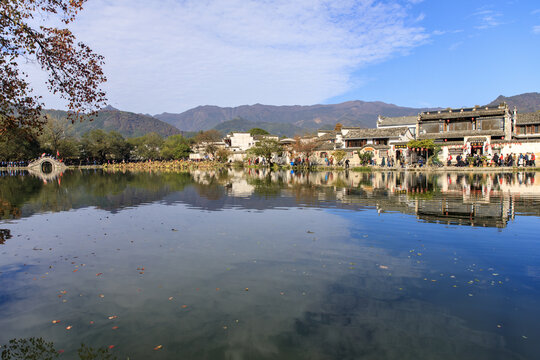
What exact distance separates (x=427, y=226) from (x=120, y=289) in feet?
36.3

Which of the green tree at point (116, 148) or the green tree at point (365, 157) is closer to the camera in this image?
the green tree at point (365, 157)

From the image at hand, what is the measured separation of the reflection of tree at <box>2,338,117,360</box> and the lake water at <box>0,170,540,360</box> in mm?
130

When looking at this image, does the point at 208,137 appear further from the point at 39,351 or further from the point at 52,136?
the point at 39,351

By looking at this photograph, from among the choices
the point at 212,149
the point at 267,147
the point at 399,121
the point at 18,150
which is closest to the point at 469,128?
the point at 399,121

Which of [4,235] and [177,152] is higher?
[177,152]

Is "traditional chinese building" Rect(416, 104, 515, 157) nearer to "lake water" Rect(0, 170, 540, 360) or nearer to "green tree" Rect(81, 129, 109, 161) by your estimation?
"lake water" Rect(0, 170, 540, 360)

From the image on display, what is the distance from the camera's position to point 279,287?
24.4 ft

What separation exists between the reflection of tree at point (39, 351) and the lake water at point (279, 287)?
0.43 feet

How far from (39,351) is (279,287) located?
435 centimetres

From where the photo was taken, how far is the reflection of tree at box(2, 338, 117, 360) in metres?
5.13

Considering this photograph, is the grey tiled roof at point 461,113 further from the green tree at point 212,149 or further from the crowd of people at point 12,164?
the crowd of people at point 12,164

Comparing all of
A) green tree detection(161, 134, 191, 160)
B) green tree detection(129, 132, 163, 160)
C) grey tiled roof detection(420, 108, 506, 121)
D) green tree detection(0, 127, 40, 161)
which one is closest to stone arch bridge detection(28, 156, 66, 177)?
green tree detection(0, 127, 40, 161)

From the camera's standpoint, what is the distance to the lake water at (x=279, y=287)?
5.39 meters

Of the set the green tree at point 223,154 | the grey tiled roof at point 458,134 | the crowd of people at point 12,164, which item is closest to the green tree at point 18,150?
the crowd of people at point 12,164
